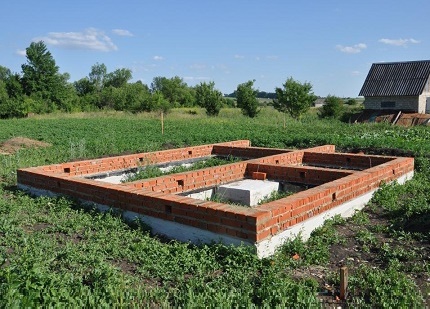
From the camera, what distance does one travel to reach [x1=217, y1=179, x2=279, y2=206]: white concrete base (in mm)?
7434

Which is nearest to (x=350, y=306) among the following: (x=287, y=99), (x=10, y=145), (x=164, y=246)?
(x=164, y=246)

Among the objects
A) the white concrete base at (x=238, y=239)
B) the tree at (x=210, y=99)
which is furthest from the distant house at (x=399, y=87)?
the white concrete base at (x=238, y=239)

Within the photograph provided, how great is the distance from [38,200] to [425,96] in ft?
103

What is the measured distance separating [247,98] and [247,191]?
32.3 m

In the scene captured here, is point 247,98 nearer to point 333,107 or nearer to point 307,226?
point 333,107

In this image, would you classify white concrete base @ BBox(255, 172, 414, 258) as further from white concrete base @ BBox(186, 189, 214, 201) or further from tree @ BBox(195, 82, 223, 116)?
tree @ BBox(195, 82, 223, 116)

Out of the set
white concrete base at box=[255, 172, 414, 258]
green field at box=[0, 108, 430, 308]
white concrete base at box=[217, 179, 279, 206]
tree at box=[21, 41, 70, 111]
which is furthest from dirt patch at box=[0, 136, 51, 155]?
tree at box=[21, 41, 70, 111]

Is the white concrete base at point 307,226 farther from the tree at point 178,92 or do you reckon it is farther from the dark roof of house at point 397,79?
the tree at point 178,92

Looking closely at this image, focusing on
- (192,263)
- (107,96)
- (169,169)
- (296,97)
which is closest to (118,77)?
(107,96)

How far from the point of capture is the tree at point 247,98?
39156 millimetres

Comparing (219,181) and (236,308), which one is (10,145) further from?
(236,308)

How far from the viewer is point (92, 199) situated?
668 centimetres

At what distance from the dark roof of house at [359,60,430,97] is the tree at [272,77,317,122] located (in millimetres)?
4690

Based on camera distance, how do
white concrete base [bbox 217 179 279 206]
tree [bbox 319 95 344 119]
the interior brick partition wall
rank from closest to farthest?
1. the interior brick partition wall
2. white concrete base [bbox 217 179 279 206]
3. tree [bbox 319 95 344 119]
